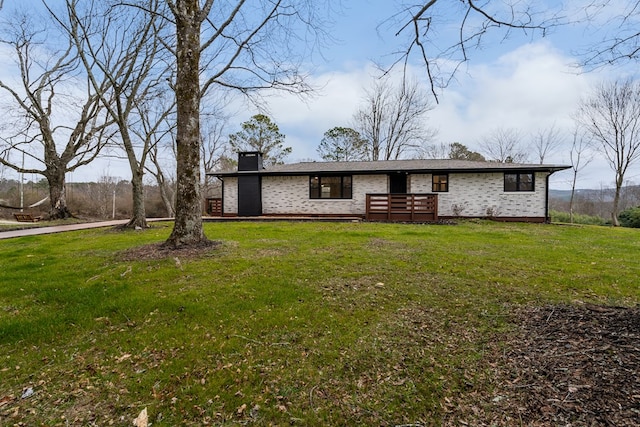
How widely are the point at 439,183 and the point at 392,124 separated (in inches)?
483

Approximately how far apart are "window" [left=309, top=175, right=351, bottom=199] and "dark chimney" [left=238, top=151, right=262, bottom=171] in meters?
3.00

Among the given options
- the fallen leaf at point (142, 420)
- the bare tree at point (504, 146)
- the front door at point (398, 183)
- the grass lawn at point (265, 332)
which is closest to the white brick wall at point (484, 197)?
the front door at point (398, 183)

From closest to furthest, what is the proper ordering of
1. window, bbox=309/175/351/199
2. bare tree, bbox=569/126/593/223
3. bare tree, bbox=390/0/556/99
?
1. bare tree, bbox=390/0/556/99
2. window, bbox=309/175/351/199
3. bare tree, bbox=569/126/593/223

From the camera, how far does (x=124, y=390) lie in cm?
211

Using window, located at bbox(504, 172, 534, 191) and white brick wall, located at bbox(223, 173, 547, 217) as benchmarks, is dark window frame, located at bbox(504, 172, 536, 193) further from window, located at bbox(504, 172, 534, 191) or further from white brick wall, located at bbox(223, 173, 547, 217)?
white brick wall, located at bbox(223, 173, 547, 217)

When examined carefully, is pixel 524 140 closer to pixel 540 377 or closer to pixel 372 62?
pixel 372 62

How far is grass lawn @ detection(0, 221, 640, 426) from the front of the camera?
6.51 feet

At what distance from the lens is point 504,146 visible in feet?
87.2

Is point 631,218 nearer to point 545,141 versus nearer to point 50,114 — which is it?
point 545,141

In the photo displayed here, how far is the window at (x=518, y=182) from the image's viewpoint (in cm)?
1362

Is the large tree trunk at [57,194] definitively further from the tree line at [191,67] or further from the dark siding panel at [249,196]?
the dark siding panel at [249,196]

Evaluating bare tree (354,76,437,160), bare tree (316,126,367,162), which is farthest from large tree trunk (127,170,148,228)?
bare tree (354,76,437,160)

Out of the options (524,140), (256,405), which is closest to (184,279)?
(256,405)

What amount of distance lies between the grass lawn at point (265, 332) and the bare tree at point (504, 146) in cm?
2402
